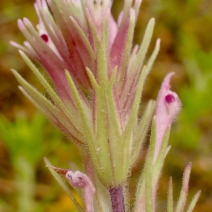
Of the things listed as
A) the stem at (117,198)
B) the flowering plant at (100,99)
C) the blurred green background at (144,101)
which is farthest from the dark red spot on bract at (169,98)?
the blurred green background at (144,101)

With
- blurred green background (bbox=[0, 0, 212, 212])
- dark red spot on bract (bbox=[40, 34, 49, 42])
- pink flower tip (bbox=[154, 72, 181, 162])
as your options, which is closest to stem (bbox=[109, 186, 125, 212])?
pink flower tip (bbox=[154, 72, 181, 162])

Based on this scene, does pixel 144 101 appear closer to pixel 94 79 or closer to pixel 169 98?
pixel 169 98

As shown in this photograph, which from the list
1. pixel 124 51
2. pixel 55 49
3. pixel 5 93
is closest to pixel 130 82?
pixel 124 51

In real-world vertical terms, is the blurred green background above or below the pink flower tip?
above

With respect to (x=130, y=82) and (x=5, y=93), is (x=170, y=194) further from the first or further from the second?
(x=5, y=93)

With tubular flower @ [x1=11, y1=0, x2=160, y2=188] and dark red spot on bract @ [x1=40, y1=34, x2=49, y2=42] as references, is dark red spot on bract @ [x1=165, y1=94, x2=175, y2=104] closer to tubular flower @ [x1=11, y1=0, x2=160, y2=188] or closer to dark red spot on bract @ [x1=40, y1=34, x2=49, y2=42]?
tubular flower @ [x1=11, y1=0, x2=160, y2=188]

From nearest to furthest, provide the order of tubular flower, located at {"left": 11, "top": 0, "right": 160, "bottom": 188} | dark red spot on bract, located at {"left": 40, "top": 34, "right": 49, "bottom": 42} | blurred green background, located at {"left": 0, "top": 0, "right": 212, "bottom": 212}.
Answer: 1. tubular flower, located at {"left": 11, "top": 0, "right": 160, "bottom": 188}
2. dark red spot on bract, located at {"left": 40, "top": 34, "right": 49, "bottom": 42}
3. blurred green background, located at {"left": 0, "top": 0, "right": 212, "bottom": 212}
